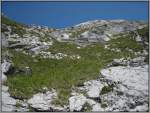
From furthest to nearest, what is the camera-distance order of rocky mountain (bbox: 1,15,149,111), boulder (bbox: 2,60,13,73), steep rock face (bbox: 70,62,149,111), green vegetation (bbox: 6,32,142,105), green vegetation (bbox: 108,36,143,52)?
green vegetation (bbox: 108,36,143,52) < boulder (bbox: 2,60,13,73) < green vegetation (bbox: 6,32,142,105) < rocky mountain (bbox: 1,15,149,111) < steep rock face (bbox: 70,62,149,111)

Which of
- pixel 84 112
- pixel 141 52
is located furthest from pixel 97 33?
pixel 84 112

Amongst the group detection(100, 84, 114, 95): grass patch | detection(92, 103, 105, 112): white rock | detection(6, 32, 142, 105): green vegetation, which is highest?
detection(6, 32, 142, 105): green vegetation

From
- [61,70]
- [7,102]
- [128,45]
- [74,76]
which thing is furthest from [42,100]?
[128,45]

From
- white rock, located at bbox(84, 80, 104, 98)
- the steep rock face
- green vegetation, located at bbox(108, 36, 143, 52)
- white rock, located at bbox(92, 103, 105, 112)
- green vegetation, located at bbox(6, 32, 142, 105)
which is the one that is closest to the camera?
white rock, located at bbox(92, 103, 105, 112)

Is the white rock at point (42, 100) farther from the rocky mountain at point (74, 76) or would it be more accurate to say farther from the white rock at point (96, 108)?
the white rock at point (96, 108)

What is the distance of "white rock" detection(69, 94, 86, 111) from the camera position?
16.3m

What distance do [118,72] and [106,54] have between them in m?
4.96

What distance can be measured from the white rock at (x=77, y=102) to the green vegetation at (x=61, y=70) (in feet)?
1.34

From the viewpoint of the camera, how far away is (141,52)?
21359 millimetres

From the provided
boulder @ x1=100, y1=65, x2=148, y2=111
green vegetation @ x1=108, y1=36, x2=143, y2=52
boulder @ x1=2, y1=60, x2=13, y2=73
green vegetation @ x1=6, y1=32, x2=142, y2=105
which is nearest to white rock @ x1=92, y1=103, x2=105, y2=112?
boulder @ x1=100, y1=65, x2=148, y2=111

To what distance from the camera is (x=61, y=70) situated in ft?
67.9

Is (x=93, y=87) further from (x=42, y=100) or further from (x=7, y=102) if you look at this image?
(x=7, y=102)

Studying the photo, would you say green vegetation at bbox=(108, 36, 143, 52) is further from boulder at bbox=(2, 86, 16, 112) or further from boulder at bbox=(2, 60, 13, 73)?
boulder at bbox=(2, 86, 16, 112)

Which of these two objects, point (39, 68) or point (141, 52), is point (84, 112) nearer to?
point (39, 68)
